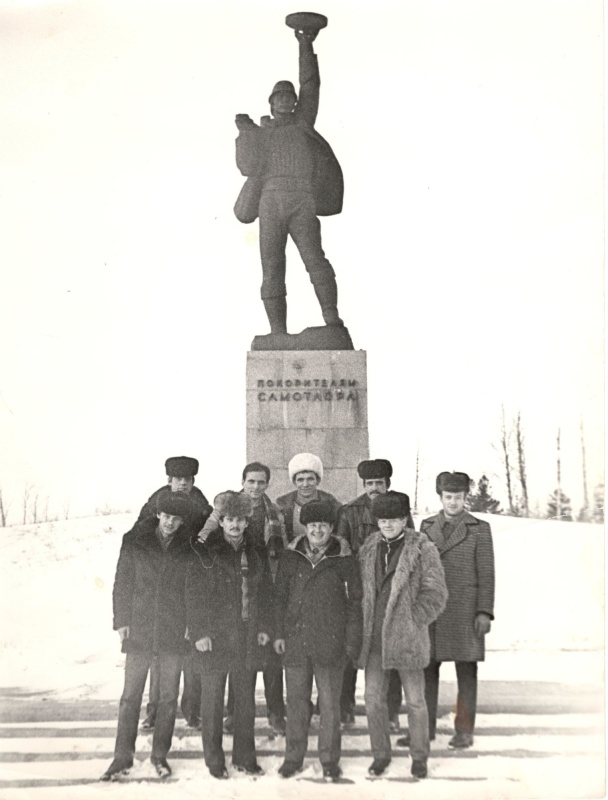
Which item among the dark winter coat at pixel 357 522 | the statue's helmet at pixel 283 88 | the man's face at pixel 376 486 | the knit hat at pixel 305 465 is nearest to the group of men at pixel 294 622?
the dark winter coat at pixel 357 522

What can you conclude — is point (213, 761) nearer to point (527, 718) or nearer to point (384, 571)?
point (384, 571)

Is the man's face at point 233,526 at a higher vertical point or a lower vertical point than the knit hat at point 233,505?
lower

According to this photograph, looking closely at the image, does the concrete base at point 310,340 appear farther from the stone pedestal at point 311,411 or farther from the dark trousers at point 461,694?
the dark trousers at point 461,694

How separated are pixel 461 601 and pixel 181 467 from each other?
1.95 meters

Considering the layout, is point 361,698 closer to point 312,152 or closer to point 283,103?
point 312,152

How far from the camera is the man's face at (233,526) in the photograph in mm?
5188

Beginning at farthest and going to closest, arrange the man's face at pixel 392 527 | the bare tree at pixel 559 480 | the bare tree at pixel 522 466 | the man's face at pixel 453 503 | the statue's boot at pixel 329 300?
the bare tree at pixel 522 466 < the bare tree at pixel 559 480 < the statue's boot at pixel 329 300 < the man's face at pixel 453 503 < the man's face at pixel 392 527

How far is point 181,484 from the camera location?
600 cm

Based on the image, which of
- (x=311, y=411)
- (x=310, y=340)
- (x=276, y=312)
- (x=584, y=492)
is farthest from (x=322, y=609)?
(x=276, y=312)

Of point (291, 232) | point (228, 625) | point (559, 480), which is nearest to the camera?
point (228, 625)

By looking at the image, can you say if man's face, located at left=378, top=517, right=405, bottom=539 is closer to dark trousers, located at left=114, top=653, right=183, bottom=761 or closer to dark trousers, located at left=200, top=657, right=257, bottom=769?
dark trousers, located at left=200, top=657, right=257, bottom=769

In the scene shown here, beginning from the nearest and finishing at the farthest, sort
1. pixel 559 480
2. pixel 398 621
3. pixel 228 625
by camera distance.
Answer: pixel 398 621 < pixel 228 625 < pixel 559 480

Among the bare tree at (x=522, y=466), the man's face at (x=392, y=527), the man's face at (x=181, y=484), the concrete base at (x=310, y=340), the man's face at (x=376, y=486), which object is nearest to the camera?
the man's face at (x=392, y=527)

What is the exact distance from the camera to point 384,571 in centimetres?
514
